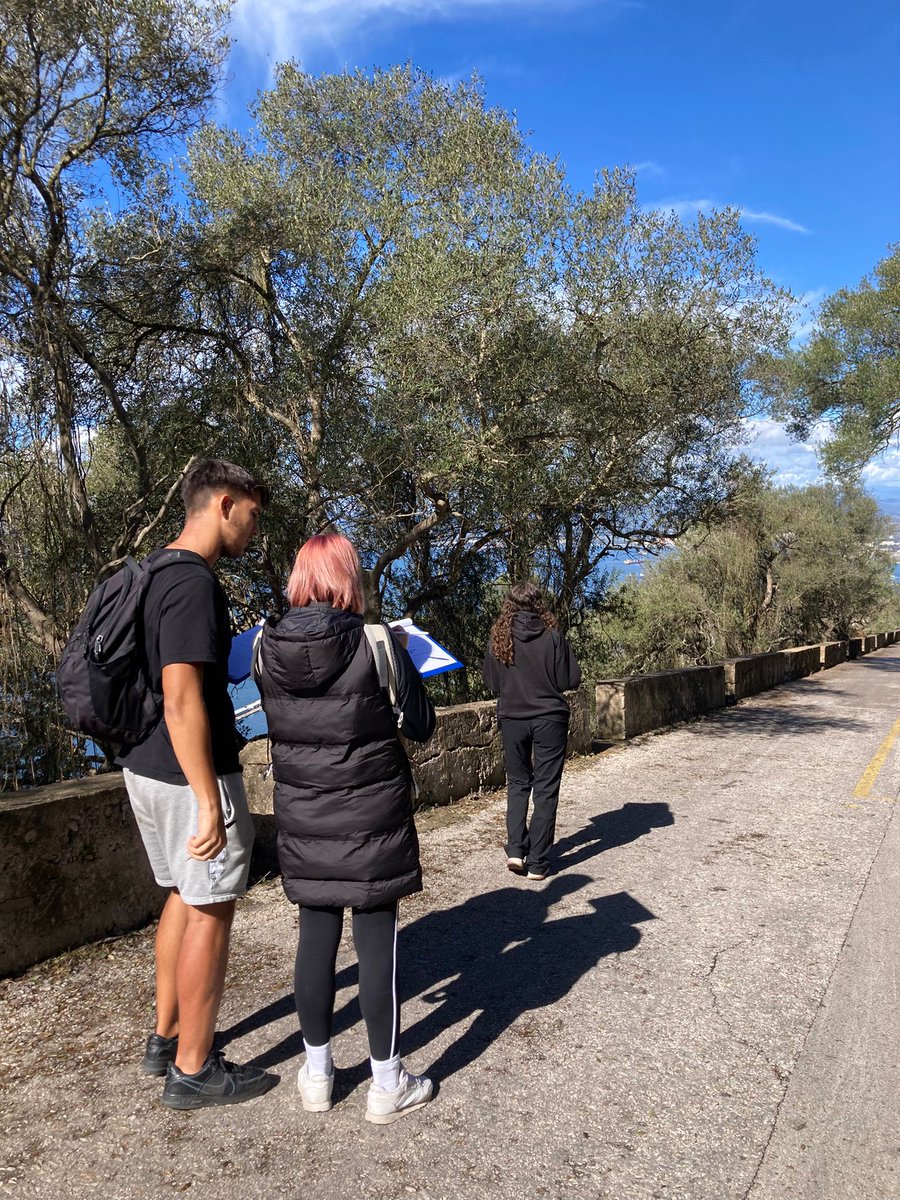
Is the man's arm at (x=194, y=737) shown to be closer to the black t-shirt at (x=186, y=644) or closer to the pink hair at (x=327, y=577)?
the black t-shirt at (x=186, y=644)

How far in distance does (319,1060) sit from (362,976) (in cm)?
33

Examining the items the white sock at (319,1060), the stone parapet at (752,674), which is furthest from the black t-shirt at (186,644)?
the stone parapet at (752,674)

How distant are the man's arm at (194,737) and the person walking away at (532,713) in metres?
3.10

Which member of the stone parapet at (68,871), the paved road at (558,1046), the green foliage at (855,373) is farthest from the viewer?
the green foliage at (855,373)

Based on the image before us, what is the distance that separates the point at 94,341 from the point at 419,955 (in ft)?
25.8

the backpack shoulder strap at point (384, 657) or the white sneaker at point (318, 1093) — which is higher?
the backpack shoulder strap at point (384, 657)

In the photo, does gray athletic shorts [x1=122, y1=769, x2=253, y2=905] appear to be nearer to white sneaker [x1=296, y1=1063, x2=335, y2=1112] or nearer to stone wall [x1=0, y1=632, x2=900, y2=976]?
stone wall [x1=0, y1=632, x2=900, y2=976]

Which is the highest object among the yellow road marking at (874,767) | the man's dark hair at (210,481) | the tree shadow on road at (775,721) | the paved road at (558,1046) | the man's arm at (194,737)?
the man's dark hair at (210,481)

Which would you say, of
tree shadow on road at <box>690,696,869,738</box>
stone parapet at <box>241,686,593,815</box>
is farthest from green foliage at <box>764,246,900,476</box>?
stone parapet at <box>241,686,593,815</box>

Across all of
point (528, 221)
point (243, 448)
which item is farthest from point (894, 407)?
point (243, 448)

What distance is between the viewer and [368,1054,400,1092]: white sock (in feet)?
9.39

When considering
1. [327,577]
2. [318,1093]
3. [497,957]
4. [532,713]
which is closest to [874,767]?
[532,713]

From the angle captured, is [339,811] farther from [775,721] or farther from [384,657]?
[775,721]

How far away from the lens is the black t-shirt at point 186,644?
2758 mm
